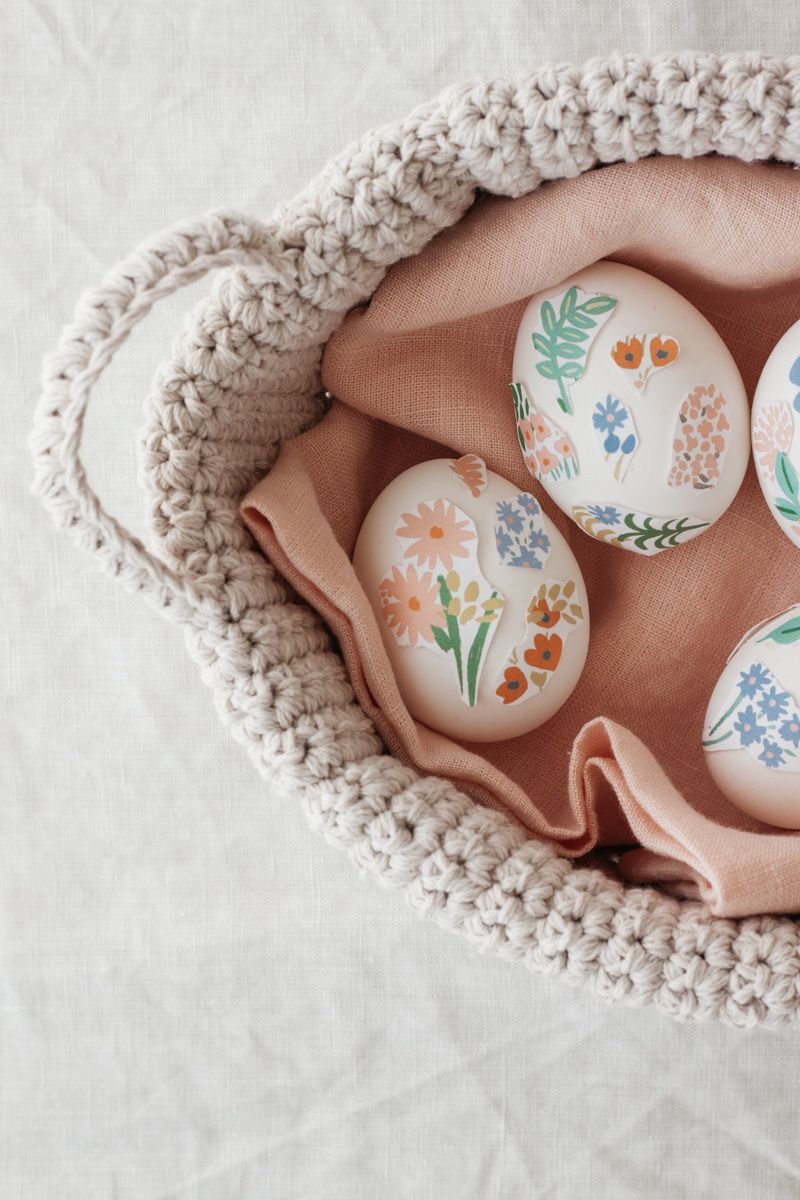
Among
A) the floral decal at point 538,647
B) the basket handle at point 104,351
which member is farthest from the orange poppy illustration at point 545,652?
the basket handle at point 104,351

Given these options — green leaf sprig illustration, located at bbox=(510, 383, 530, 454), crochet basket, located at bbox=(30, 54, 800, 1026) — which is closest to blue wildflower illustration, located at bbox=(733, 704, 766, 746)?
crochet basket, located at bbox=(30, 54, 800, 1026)

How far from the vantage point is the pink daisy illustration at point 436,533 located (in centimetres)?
62

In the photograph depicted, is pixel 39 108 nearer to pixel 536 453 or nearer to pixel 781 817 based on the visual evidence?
pixel 536 453

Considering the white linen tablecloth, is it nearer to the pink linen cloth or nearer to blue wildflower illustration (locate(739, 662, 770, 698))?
the pink linen cloth

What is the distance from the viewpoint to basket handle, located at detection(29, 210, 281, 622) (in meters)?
0.49

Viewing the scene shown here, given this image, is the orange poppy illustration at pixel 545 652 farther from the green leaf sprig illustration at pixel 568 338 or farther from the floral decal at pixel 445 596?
the green leaf sprig illustration at pixel 568 338

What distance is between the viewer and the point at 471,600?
24.0 inches

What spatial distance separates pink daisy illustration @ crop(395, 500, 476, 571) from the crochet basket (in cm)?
9

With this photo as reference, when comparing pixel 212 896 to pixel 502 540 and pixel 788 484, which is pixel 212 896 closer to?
pixel 502 540

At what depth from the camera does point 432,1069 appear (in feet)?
2.63

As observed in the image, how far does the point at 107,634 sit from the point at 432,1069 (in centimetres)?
40

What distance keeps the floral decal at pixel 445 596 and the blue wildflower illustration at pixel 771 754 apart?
0.54 feet

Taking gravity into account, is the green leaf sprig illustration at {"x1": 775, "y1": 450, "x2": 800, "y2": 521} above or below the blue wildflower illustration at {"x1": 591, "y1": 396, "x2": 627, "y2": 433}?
below

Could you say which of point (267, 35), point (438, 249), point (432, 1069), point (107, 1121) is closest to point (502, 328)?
point (438, 249)
